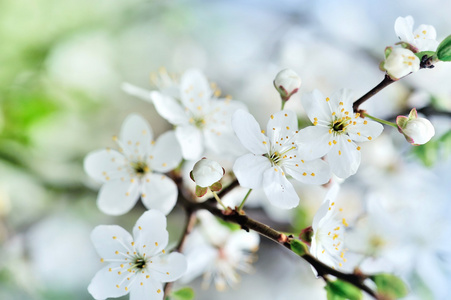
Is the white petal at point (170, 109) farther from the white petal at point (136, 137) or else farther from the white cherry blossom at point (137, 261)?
the white cherry blossom at point (137, 261)

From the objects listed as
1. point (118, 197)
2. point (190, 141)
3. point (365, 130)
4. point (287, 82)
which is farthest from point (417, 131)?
point (118, 197)

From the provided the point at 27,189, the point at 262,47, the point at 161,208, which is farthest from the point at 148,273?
the point at 262,47

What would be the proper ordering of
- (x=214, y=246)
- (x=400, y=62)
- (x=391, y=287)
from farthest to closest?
1. (x=214, y=246)
2. (x=391, y=287)
3. (x=400, y=62)

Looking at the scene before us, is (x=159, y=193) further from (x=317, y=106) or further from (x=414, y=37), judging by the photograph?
(x=414, y=37)

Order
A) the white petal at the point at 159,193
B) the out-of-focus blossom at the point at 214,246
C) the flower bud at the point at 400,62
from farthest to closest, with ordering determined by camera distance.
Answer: the out-of-focus blossom at the point at 214,246 → the white petal at the point at 159,193 → the flower bud at the point at 400,62

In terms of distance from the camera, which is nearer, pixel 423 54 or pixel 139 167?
pixel 423 54

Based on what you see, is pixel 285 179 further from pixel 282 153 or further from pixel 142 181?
pixel 142 181

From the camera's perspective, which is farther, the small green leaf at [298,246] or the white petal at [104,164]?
the white petal at [104,164]

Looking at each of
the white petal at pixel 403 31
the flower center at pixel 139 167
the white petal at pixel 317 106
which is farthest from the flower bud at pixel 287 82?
the flower center at pixel 139 167
